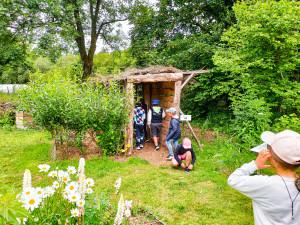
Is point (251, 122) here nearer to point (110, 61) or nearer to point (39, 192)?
point (39, 192)

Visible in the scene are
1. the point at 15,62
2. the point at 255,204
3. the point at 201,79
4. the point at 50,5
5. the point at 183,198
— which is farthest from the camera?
the point at 15,62

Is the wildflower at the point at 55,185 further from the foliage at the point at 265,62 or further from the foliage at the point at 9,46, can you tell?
the foliage at the point at 9,46

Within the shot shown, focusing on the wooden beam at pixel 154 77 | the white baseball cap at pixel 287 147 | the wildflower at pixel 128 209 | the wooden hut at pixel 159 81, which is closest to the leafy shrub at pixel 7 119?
the wooden hut at pixel 159 81

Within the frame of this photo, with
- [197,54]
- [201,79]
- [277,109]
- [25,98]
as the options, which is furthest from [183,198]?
[197,54]

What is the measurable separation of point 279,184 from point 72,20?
15092 mm

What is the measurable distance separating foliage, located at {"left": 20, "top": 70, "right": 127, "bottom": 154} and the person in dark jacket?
1.97 meters

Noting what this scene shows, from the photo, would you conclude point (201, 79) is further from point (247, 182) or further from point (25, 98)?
point (247, 182)

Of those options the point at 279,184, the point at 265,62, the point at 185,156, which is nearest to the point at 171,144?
the point at 185,156

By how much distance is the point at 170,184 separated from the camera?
6258mm

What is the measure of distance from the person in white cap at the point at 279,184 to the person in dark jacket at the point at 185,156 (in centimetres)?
501

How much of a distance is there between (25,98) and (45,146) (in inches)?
87.9

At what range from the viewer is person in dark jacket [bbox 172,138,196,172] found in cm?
708

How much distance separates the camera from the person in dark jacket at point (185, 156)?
708cm

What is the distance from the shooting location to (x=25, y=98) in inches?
315
